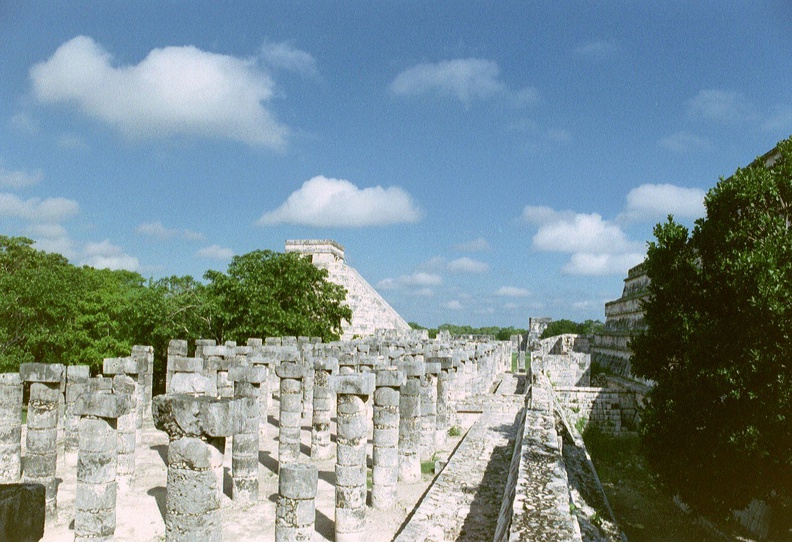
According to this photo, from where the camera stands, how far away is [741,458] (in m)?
10.4

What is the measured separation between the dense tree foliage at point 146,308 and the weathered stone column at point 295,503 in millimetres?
19185

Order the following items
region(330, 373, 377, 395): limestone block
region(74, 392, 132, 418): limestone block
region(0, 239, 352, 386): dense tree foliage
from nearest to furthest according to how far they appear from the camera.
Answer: region(74, 392, 132, 418): limestone block, region(330, 373, 377, 395): limestone block, region(0, 239, 352, 386): dense tree foliage

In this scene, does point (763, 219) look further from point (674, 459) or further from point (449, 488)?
point (449, 488)

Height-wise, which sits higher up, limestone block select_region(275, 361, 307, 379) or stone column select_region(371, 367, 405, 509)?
limestone block select_region(275, 361, 307, 379)

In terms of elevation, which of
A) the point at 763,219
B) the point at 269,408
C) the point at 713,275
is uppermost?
the point at 763,219

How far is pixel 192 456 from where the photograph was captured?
595 centimetres

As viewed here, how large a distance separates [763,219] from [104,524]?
12.1 m

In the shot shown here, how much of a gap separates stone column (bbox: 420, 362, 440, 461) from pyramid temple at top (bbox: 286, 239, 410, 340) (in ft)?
75.7

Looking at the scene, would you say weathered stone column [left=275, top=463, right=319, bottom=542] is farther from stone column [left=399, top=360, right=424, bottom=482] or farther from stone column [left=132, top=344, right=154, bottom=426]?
stone column [left=132, top=344, right=154, bottom=426]

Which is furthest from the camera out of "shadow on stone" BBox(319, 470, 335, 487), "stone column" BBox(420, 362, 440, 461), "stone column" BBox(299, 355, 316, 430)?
"stone column" BBox(299, 355, 316, 430)

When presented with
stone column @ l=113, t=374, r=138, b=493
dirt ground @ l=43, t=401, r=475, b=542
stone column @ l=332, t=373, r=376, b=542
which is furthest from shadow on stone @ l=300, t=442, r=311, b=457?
stone column @ l=332, t=373, r=376, b=542

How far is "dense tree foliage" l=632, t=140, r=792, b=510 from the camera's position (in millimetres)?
9953

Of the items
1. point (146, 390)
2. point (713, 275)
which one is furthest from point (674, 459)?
point (146, 390)

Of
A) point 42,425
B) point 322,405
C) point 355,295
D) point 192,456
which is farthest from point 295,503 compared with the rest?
point 355,295
